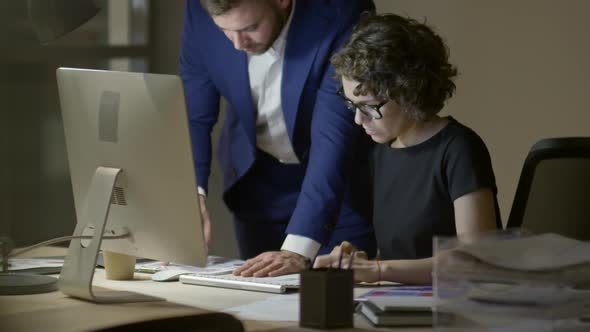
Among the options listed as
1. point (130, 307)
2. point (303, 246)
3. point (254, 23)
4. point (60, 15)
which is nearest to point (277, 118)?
point (254, 23)

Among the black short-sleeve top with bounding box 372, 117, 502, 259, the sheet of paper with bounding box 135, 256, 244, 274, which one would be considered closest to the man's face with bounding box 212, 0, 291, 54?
the black short-sleeve top with bounding box 372, 117, 502, 259

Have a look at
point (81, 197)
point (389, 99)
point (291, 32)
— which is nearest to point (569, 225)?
point (389, 99)

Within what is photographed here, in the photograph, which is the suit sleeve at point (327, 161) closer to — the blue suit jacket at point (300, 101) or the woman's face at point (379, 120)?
the blue suit jacket at point (300, 101)

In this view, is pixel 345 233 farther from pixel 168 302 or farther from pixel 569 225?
pixel 168 302

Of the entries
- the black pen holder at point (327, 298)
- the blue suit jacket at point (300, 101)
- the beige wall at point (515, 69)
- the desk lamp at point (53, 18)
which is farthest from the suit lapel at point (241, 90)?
the beige wall at point (515, 69)

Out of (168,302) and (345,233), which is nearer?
(168,302)

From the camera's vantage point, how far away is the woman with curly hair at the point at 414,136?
78.5 inches

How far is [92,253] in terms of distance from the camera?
1709mm

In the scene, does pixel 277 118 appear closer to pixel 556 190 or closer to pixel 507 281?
pixel 556 190

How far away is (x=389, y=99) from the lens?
A: 207 cm

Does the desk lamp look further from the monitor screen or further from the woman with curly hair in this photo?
the woman with curly hair

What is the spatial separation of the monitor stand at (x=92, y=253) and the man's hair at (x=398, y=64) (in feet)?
2.06

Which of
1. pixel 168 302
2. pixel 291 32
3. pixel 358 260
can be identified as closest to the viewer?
pixel 168 302

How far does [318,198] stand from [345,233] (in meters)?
0.30
